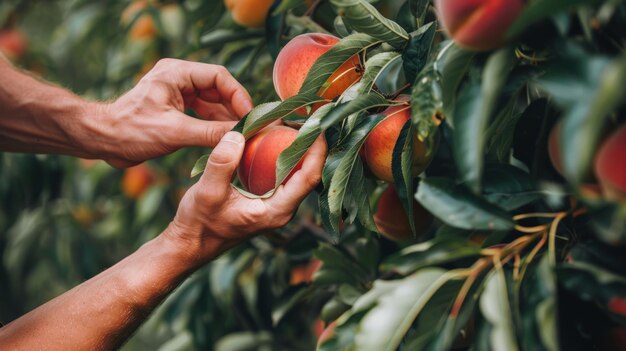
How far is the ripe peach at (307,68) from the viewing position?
0.98 metres

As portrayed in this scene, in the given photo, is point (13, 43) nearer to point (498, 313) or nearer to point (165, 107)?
point (165, 107)

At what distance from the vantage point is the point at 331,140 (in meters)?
0.97

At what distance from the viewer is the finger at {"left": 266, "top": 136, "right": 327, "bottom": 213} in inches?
37.3

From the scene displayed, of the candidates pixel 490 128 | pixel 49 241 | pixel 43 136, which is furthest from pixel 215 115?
pixel 49 241

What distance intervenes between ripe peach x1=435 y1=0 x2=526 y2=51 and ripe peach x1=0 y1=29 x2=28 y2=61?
2133 mm

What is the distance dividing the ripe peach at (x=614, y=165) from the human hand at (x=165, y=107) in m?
0.67

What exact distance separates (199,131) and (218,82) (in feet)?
0.38

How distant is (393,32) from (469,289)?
323mm

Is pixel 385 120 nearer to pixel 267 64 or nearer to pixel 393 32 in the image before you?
pixel 393 32

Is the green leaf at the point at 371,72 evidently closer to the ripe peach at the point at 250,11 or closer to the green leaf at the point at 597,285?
the green leaf at the point at 597,285

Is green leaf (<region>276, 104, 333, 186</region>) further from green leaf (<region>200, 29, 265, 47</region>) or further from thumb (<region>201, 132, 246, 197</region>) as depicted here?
green leaf (<region>200, 29, 265, 47</region>)

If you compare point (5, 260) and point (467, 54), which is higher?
point (467, 54)

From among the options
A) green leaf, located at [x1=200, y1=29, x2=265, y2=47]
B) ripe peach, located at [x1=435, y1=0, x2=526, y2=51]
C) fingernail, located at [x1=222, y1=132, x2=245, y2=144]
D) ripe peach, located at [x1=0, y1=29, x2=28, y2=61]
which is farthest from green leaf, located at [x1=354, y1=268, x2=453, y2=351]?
ripe peach, located at [x1=0, y1=29, x2=28, y2=61]

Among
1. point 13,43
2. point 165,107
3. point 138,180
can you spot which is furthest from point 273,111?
point 13,43
